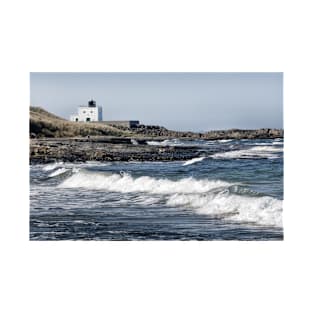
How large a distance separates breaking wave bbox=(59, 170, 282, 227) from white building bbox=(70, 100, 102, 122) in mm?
605

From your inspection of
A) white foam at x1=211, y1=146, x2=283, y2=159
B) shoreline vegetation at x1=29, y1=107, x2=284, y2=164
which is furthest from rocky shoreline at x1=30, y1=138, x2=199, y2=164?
white foam at x1=211, y1=146, x2=283, y2=159

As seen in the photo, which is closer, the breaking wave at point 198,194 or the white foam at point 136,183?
Result: the breaking wave at point 198,194

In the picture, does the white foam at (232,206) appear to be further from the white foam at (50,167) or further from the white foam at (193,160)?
the white foam at (50,167)

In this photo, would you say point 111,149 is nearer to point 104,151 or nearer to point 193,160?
point 104,151

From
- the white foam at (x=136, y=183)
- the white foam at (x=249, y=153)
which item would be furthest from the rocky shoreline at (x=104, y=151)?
the white foam at (x=249, y=153)

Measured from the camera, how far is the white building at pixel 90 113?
10680 millimetres

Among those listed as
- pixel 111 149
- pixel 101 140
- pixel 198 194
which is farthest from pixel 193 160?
pixel 101 140

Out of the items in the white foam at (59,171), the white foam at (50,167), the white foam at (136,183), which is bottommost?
the white foam at (136,183)

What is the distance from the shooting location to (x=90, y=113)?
1074 cm

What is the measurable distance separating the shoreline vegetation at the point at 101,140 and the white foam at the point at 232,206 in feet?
1.73

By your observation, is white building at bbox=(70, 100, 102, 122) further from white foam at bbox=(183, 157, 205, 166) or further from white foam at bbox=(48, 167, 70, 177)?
white foam at bbox=(183, 157, 205, 166)

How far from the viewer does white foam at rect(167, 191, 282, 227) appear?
10.5 metres
